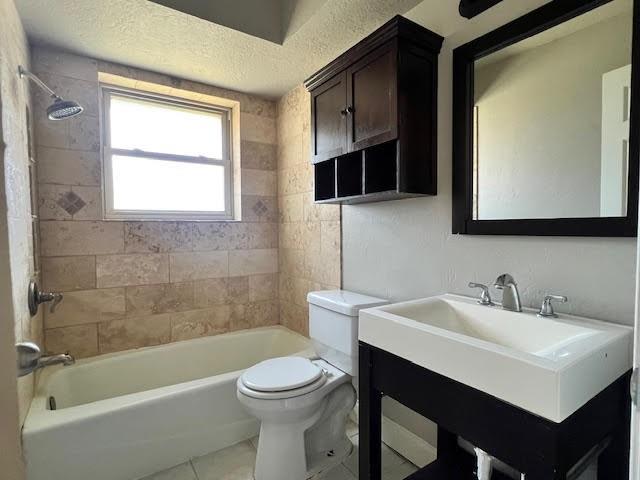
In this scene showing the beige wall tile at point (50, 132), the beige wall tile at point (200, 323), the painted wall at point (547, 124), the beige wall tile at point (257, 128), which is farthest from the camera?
the beige wall tile at point (257, 128)

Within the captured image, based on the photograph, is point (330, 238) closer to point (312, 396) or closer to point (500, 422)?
point (312, 396)

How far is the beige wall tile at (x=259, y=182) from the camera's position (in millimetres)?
2656

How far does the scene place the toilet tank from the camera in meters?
1.67

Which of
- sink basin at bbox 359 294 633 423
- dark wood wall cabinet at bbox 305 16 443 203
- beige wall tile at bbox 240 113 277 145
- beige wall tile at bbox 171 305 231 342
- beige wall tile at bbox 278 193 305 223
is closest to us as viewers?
sink basin at bbox 359 294 633 423

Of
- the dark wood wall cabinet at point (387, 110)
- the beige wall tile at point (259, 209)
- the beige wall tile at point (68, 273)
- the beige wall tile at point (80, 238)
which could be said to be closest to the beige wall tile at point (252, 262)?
the beige wall tile at point (259, 209)

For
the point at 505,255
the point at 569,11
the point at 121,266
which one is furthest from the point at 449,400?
the point at 121,266

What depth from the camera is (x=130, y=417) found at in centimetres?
160

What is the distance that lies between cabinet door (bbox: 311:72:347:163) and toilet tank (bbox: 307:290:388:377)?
77cm

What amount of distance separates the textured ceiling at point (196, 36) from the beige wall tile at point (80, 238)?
103 cm

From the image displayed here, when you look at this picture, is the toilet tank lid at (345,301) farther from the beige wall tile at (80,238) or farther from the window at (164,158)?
the beige wall tile at (80,238)

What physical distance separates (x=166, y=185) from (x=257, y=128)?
0.82m

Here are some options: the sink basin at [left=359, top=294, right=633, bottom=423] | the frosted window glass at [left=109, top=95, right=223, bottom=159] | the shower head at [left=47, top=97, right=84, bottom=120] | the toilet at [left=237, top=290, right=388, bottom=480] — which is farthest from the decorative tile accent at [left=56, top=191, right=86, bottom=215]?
the sink basin at [left=359, top=294, right=633, bottom=423]

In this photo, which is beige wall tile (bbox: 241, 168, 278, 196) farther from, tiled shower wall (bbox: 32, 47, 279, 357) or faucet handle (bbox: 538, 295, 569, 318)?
faucet handle (bbox: 538, 295, 569, 318)

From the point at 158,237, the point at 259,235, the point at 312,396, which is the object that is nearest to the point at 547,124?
the point at 312,396
